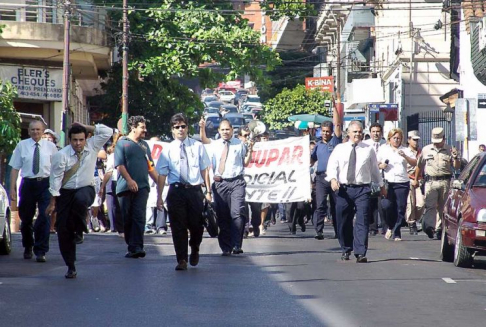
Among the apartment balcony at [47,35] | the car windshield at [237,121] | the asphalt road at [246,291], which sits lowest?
the asphalt road at [246,291]

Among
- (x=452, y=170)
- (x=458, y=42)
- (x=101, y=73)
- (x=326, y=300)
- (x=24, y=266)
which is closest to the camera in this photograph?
(x=326, y=300)

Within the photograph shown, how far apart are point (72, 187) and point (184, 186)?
1488 millimetres

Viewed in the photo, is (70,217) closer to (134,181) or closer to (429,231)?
(134,181)

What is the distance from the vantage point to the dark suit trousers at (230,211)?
15.5 metres

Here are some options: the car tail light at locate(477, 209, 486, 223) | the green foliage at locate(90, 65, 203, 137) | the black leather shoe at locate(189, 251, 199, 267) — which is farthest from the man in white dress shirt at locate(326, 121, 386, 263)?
the green foliage at locate(90, 65, 203, 137)

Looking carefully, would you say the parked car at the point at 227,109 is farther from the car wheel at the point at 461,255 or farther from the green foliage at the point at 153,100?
the car wheel at the point at 461,255

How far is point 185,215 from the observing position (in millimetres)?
13250

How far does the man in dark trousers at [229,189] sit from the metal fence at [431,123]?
746 inches

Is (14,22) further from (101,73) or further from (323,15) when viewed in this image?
(323,15)

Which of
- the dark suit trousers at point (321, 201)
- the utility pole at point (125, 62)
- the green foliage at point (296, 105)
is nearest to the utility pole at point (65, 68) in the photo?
the utility pole at point (125, 62)

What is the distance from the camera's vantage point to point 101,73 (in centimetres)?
4162

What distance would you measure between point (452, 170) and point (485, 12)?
1506 cm

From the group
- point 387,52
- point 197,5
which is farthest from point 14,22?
point 387,52

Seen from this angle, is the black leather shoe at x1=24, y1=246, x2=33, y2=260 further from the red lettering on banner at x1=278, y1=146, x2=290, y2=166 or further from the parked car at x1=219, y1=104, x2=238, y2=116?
the parked car at x1=219, y1=104, x2=238, y2=116
